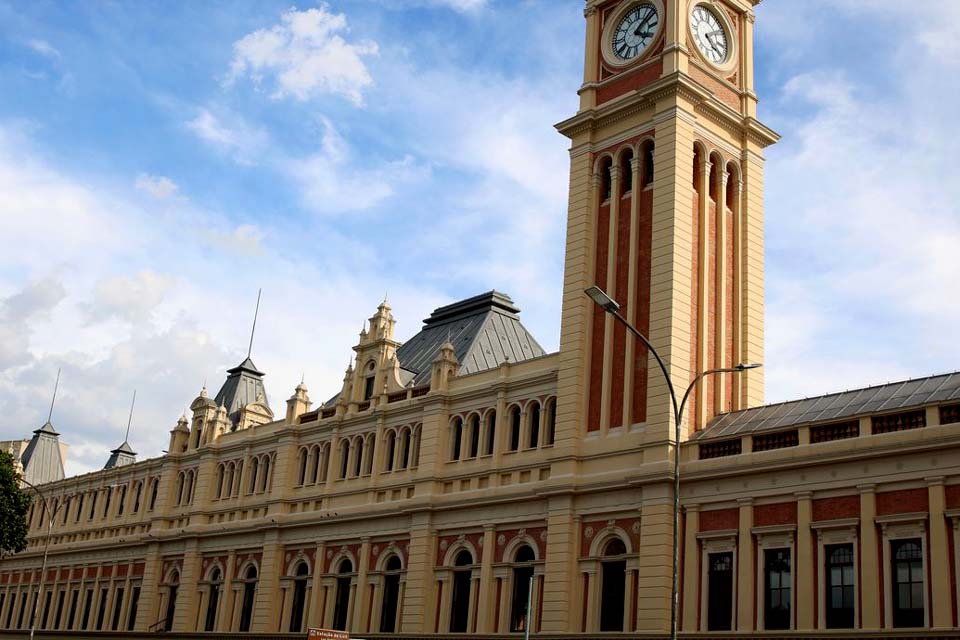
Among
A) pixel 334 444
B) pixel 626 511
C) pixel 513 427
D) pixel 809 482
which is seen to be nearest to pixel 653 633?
pixel 626 511

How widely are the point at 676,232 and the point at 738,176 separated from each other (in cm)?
574

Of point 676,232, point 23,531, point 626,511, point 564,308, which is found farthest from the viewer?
point 23,531

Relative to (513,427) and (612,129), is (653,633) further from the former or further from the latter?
(612,129)

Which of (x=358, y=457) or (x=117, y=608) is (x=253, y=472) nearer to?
(x=358, y=457)

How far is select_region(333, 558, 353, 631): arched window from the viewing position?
51.0 meters

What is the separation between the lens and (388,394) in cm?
5316

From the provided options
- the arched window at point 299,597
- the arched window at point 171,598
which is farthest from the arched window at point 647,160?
the arched window at point 171,598

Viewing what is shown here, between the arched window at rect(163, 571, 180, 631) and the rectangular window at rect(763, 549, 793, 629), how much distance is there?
122 feet

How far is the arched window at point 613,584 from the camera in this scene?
38.8 m

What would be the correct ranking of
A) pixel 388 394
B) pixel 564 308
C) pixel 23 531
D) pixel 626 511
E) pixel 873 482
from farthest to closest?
pixel 23 531 < pixel 388 394 < pixel 564 308 < pixel 626 511 < pixel 873 482

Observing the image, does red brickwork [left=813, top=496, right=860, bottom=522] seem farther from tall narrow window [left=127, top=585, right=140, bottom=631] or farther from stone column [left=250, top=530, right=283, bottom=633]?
tall narrow window [left=127, top=585, right=140, bottom=631]

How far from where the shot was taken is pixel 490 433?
47.3 metres

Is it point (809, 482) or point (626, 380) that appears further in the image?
point (626, 380)

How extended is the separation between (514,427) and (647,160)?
12.0m
